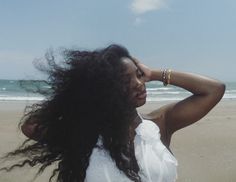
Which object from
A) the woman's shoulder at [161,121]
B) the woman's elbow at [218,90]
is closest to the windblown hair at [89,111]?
the woman's shoulder at [161,121]

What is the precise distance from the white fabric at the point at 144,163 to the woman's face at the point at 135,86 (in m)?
0.14

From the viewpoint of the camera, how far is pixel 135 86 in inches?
97.9

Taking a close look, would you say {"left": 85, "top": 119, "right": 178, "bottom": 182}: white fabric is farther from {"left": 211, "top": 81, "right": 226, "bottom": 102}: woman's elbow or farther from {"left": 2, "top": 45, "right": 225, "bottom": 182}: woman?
{"left": 211, "top": 81, "right": 226, "bottom": 102}: woman's elbow

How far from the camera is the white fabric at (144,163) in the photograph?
237cm

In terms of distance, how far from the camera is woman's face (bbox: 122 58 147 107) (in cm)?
248

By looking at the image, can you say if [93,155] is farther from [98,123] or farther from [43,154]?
[43,154]

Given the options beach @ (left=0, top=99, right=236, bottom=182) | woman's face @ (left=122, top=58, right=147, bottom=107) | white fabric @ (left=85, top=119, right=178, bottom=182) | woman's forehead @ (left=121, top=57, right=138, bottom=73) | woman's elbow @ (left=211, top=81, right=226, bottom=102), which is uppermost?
woman's forehead @ (left=121, top=57, right=138, bottom=73)

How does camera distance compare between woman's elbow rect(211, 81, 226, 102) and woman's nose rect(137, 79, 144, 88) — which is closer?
woman's nose rect(137, 79, 144, 88)

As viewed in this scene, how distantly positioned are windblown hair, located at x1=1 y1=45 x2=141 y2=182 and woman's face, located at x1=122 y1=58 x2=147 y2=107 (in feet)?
0.07

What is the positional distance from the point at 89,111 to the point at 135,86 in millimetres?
251

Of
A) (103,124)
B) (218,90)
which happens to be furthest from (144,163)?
(218,90)

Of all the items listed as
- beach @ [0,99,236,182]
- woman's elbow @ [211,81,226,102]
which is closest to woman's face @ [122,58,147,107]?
woman's elbow @ [211,81,226,102]

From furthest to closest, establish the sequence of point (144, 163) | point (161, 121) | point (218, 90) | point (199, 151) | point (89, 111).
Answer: point (199, 151)
point (218, 90)
point (161, 121)
point (89, 111)
point (144, 163)

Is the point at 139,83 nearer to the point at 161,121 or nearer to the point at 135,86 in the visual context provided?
the point at 135,86
